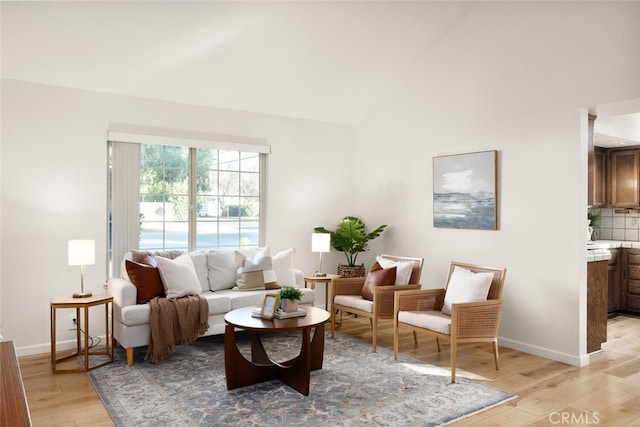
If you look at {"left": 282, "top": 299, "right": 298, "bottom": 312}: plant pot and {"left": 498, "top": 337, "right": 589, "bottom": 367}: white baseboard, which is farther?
{"left": 498, "top": 337, "right": 589, "bottom": 367}: white baseboard

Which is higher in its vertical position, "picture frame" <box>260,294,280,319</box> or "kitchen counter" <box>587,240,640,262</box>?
"kitchen counter" <box>587,240,640,262</box>

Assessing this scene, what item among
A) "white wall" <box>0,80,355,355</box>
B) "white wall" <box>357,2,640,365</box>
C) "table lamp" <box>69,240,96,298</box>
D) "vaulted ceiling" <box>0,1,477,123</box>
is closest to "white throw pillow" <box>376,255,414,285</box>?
"white wall" <box>357,2,640,365</box>

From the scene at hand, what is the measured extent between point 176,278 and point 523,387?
3059 millimetres

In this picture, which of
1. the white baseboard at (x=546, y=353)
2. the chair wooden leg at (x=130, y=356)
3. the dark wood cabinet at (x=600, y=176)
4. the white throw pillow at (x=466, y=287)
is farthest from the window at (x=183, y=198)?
the dark wood cabinet at (x=600, y=176)

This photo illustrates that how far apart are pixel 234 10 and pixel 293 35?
751 millimetres

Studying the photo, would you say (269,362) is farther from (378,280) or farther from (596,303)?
(596,303)

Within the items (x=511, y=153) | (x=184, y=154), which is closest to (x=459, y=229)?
(x=511, y=153)

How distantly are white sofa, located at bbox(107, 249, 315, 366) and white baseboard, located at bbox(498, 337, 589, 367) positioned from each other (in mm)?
2047

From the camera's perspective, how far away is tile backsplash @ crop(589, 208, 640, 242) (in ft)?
21.6

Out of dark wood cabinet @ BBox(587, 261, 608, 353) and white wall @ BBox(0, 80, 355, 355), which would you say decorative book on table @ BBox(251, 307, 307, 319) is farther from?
dark wood cabinet @ BBox(587, 261, 608, 353)

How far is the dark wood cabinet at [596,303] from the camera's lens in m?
4.51

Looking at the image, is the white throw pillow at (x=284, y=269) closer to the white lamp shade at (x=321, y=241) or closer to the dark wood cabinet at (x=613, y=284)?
the white lamp shade at (x=321, y=241)

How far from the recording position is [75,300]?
4117mm

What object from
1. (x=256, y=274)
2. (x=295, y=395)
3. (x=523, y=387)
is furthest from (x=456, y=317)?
(x=256, y=274)
